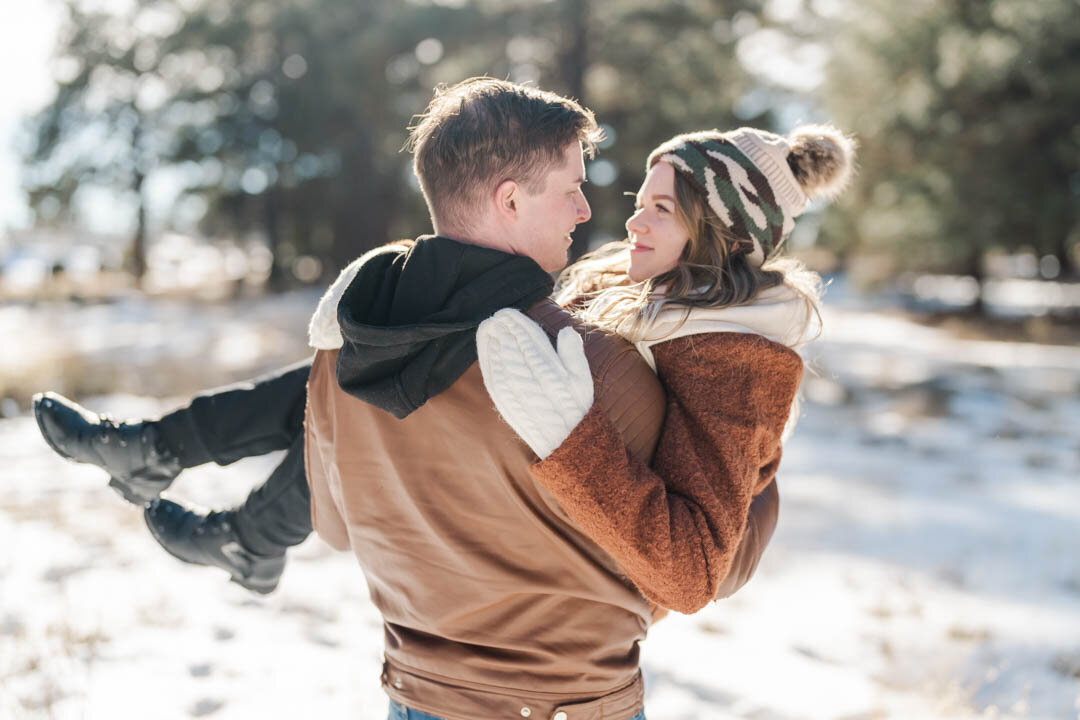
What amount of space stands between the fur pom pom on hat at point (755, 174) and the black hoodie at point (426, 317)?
0.67 meters

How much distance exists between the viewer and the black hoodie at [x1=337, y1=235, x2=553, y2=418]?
1287mm

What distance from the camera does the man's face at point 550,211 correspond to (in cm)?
141

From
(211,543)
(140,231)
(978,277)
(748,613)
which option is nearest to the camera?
(211,543)

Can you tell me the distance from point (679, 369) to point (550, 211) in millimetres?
348

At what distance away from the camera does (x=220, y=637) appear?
348 cm

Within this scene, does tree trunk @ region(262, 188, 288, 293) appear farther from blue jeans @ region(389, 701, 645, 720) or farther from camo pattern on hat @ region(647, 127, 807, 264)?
blue jeans @ region(389, 701, 645, 720)

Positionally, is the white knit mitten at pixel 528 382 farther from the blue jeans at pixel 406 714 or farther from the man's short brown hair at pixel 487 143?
the blue jeans at pixel 406 714

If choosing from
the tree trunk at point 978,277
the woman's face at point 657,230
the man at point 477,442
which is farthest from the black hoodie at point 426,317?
the tree trunk at point 978,277

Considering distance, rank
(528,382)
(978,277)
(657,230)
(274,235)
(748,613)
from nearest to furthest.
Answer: (528,382), (657,230), (748,613), (978,277), (274,235)

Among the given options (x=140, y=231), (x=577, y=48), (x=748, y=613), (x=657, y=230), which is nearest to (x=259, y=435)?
(x=657, y=230)

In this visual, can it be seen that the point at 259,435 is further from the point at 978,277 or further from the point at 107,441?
the point at 978,277

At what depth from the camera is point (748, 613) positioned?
4039 millimetres

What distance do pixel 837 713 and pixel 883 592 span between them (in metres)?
1.33

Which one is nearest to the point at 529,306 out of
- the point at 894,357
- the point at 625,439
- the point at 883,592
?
the point at 625,439
